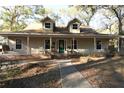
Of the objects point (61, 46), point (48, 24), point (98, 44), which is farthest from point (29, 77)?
point (98, 44)

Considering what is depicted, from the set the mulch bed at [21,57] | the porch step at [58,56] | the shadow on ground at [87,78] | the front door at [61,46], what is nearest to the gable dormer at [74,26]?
the front door at [61,46]

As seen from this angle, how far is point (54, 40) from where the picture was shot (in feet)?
100

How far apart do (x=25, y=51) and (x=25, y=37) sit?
1562 mm

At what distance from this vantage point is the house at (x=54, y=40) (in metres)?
29.0

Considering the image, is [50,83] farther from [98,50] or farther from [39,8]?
[39,8]

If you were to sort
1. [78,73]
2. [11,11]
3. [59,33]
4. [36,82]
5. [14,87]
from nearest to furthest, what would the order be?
[14,87] < [36,82] < [78,73] < [59,33] < [11,11]

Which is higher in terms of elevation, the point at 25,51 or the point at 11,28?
the point at 11,28

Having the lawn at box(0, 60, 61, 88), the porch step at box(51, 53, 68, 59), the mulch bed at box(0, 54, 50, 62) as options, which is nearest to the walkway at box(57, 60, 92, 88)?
the lawn at box(0, 60, 61, 88)

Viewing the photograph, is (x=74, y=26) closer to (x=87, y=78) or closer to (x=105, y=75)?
(x=105, y=75)

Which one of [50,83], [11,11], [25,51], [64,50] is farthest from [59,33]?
[11,11]

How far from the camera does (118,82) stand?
13.8m

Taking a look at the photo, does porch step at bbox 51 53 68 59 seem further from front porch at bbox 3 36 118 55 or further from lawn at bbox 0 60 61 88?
lawn at bbox 0 60 61 88

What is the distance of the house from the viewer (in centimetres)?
2895

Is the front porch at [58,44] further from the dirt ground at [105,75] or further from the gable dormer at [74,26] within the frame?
the dirt ground at [105,75]
